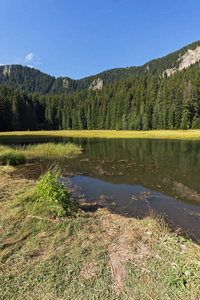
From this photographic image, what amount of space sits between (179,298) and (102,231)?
2.61 metres

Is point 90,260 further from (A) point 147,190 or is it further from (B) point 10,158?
(B) point 10,158

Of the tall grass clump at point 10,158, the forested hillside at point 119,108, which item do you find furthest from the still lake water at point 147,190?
the forested hillside at point 119,108

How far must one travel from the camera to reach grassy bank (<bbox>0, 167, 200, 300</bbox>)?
9.40ft

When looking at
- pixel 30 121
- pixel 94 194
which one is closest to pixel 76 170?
pixel 94 194

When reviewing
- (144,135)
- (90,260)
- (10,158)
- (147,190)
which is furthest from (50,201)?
(144,135)

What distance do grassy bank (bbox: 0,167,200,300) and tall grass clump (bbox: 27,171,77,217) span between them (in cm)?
19

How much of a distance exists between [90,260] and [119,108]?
10617 cm

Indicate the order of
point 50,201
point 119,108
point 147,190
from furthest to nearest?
point 119,108 < point 147,190 < point 50,201

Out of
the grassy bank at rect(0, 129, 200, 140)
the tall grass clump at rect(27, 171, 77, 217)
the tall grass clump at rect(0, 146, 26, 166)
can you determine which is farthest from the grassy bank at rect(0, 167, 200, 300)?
the grassy bank at rect(0, 129, 200, 140)

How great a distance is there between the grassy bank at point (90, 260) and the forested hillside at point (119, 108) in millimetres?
83785

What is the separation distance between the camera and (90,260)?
143 inches

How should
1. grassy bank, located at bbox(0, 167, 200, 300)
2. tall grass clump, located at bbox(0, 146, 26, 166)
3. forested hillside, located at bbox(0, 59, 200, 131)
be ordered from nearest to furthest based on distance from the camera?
1. grassy bank, located at bbox(0, 167, 200, 300)
2. tall grass clump, located at bbox(0, 146, 26, 166)
3. forested hillside, located at bbox(0, 59, 200, 131)

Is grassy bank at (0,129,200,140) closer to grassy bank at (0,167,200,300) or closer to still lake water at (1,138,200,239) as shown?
still lake water at (1,138,200,239)

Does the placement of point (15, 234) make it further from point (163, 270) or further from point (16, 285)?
point (163, 270)
